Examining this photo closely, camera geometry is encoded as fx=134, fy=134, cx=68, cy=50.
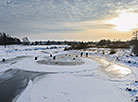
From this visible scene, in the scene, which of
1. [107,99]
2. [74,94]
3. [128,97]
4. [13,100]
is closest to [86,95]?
[74,94]

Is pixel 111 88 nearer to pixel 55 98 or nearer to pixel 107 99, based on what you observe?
pixel 107 99

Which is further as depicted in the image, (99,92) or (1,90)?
(1,90)

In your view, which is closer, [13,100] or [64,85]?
[13,100]

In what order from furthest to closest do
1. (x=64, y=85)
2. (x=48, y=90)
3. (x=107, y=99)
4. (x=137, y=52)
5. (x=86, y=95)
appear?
(x=137, y=52)
(x=64, y=85)
(x=48, y=90)
(x=86, y=95)
(x=107, y=99)

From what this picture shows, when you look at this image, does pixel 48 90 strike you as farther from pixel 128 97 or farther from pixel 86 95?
pixel 128 97

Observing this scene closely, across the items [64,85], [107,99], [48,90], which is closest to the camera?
[107,99]

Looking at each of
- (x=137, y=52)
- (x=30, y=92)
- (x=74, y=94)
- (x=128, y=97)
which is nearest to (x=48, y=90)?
(x=30, y=92)

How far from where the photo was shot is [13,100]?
19.5 ft

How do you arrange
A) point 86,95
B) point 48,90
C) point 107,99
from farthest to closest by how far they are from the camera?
point 48,90
point 86,95
point 107,99

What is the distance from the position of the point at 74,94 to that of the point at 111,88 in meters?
2.28

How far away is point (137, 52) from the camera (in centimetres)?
2191

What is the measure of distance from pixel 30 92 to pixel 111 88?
4344 millimetres

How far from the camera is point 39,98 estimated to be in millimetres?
6008

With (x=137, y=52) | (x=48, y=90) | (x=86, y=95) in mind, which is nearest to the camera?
(x=86, y=95)
